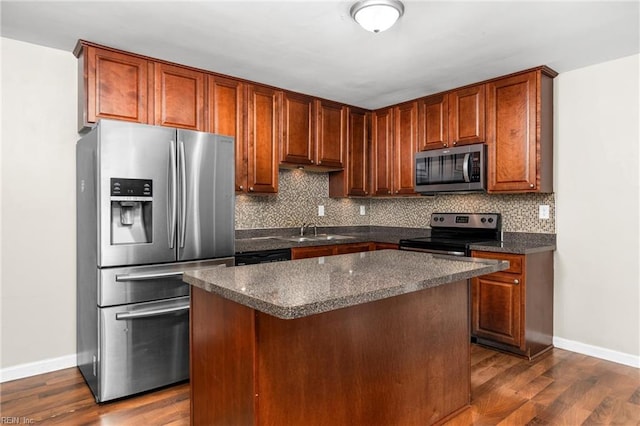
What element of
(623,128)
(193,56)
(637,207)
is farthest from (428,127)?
(193,56)

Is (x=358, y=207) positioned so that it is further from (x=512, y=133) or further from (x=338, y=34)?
(x=338, y=34)

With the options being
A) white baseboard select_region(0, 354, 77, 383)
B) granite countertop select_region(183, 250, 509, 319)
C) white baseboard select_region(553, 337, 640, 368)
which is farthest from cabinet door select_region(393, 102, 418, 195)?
white baseboard select_region(0, 354, 77, 383)

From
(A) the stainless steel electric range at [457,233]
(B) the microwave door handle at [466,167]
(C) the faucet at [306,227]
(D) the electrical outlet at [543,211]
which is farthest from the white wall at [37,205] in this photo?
(D) the electrical outlet at [543,211]

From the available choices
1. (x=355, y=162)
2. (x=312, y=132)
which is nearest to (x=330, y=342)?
(x=312, y=132)

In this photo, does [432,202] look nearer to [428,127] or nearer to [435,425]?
[428,127]

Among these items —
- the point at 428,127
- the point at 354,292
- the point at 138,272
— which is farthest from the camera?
the point at 428,127

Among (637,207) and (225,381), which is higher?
(637,207)

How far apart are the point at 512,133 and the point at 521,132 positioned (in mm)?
76

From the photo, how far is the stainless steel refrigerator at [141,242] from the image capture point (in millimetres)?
2447

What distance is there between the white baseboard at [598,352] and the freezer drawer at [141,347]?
3.06 metres

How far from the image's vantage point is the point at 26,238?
112 inches

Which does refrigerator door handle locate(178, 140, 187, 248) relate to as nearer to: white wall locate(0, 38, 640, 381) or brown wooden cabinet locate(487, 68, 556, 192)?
white wall locate(0, 38, 640, 381)

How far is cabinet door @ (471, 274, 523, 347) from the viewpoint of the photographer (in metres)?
3.15

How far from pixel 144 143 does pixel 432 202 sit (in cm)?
303
